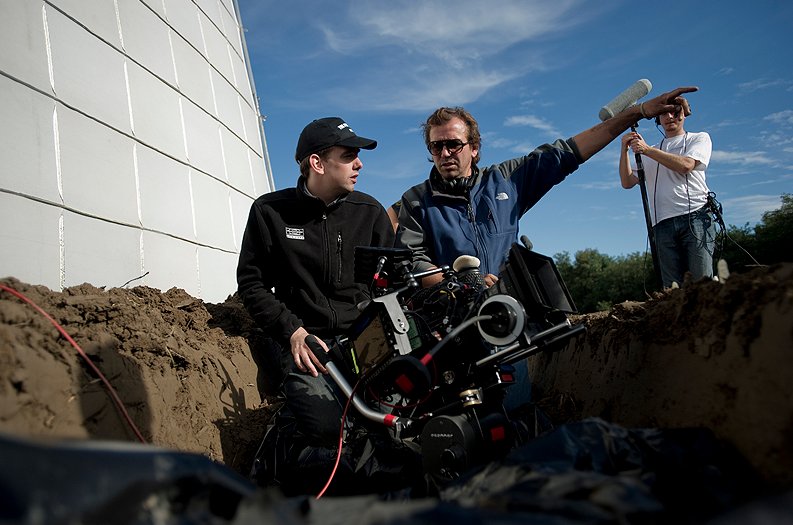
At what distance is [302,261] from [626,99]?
8.81 ft

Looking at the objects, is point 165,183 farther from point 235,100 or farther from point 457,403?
point 457,403

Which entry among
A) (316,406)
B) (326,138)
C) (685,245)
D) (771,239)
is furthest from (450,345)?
(771,239)

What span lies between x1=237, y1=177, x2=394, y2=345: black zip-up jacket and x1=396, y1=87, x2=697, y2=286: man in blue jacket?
501 mm

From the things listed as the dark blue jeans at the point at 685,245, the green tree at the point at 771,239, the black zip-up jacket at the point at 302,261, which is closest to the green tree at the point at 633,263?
the green tree at the point at 771,239

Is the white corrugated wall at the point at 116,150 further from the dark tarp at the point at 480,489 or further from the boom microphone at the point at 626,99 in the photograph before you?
the boom microphone at the point at 626,99

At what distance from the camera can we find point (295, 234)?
367 cm

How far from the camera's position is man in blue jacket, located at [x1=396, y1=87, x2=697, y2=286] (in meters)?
3.65

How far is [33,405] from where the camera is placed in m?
2.15

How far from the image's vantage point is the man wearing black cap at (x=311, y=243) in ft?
11.6

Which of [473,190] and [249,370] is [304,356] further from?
[473,190]

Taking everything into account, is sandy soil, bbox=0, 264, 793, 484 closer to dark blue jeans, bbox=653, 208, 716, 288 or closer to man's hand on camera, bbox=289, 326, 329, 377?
man's hand on camera, bbox=289, 326, 329, 377

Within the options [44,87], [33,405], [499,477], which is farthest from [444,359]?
[44,87]

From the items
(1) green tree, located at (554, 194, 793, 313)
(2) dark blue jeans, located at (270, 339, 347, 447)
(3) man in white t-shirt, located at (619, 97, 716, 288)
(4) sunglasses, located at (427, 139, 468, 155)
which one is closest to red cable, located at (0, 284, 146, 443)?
(2) dark blue jeans, located at (270, 339, 347, 447)

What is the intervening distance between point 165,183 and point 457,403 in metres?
4.64
